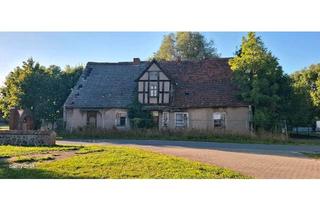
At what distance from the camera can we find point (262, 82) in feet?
96.3

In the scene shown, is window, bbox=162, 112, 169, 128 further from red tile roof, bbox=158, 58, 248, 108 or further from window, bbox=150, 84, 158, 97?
window, bbox=150, 84, 158, 97

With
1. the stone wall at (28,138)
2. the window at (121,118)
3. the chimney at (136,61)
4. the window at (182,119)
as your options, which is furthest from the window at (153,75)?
the stone wall at (28,138)

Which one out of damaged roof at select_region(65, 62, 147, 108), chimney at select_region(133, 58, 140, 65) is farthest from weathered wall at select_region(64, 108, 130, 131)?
chimney at select_region(133, 58, 140, 65)

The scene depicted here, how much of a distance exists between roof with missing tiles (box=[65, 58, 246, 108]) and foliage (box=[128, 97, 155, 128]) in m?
0.79

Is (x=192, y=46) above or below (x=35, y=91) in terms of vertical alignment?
above

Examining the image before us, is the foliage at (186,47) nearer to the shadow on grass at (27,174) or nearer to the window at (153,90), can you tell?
the window at (153,90)

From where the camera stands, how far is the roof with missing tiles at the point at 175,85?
33.3m

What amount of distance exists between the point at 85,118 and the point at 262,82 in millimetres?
15900

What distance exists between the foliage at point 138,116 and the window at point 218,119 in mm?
5302

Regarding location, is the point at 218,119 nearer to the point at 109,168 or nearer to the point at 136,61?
the point at 136,61

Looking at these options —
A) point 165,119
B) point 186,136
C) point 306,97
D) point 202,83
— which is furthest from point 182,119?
point 306,97
